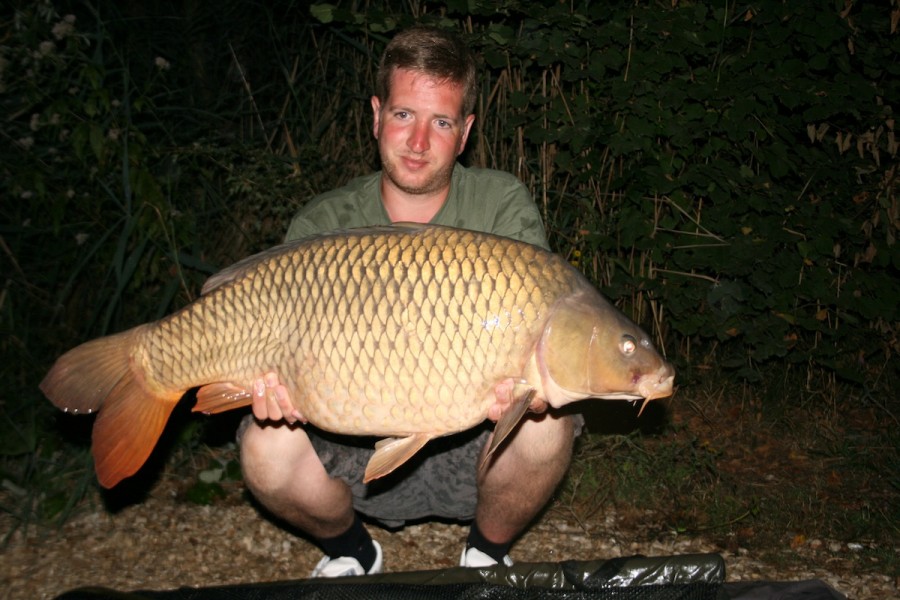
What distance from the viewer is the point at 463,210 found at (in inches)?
84.5

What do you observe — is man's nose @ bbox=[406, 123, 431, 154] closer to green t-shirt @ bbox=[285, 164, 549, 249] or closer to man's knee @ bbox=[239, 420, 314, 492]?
green t-shirt @ bbox=[285, 164, 549, 249]

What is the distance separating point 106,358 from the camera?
1.70 meters

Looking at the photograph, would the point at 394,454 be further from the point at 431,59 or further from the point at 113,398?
the point at 431,59

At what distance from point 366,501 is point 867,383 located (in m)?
2.10

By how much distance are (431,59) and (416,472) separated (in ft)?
3.43

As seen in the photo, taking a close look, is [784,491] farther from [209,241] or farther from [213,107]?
[213,107]

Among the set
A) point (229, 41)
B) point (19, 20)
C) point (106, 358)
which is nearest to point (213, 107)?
point (229, 41)

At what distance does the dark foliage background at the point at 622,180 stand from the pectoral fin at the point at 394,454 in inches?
48.7

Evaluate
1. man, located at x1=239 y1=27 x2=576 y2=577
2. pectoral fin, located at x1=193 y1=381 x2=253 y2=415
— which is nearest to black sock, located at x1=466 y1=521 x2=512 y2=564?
man, located at x1=239 y1=27 x2=576 y2=577

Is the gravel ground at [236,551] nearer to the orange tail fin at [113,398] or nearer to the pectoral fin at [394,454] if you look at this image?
the orange tail fin at [113,398]

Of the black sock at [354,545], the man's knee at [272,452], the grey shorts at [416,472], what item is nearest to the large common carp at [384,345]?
the man's knee at [272,452]

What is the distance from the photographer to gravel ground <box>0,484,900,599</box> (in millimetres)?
2117

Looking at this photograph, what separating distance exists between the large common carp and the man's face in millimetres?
461

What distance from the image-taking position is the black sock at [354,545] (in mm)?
2076
